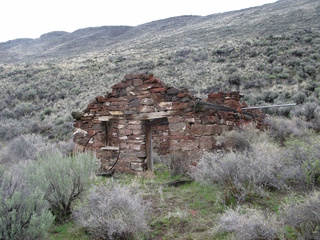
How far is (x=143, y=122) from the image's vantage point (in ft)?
27.6

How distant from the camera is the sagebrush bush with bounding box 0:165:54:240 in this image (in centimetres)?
274

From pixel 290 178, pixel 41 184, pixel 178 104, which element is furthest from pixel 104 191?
pixel 178 104

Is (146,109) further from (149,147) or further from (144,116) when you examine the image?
(149,147)

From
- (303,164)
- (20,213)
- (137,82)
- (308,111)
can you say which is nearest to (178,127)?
(137,82)

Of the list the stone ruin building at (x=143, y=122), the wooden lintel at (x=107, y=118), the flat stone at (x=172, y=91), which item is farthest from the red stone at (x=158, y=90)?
the wooden lintel at (x=107, y=118)

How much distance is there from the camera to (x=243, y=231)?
3.10 m

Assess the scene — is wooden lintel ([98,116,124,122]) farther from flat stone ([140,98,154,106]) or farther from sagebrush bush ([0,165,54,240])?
sagebrush bush ([0,165,54,240])

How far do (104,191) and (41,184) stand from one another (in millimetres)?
850

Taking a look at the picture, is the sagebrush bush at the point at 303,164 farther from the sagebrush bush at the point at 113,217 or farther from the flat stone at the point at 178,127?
the flat stone at the point at 178,127

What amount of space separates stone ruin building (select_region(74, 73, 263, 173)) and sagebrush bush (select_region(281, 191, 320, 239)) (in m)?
4.46

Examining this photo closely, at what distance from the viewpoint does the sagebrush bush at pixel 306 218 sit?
278 centimetres

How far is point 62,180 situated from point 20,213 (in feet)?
4.03

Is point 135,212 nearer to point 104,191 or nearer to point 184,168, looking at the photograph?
point 104,191

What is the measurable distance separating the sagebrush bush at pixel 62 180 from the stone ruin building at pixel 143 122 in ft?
12.6
